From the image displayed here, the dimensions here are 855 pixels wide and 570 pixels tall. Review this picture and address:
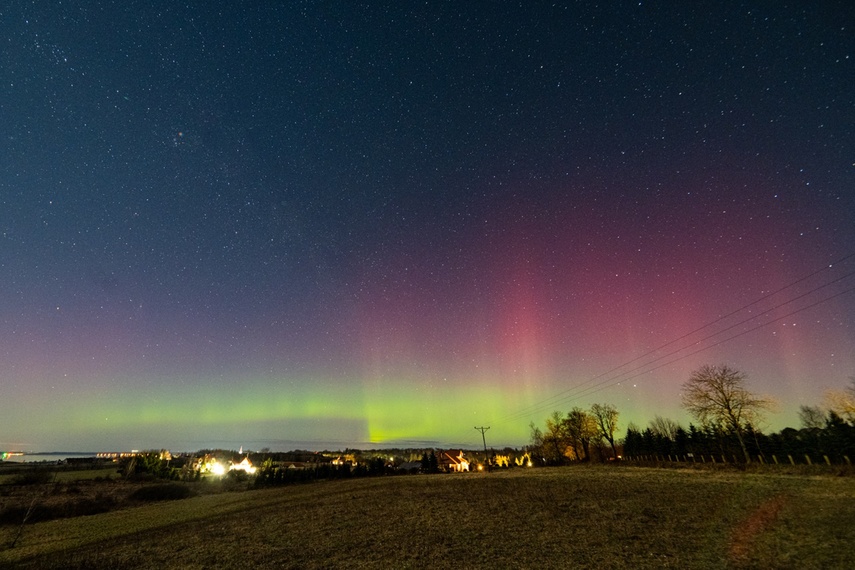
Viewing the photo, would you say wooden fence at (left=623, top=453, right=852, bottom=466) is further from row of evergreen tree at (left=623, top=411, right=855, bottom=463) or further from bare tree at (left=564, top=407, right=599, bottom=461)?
bare tree at (left=564, top=407, right=599, bottom=461)

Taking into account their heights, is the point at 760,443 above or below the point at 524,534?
above

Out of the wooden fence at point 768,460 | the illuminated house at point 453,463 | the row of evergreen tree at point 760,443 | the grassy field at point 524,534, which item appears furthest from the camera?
the illuminated house at point 453,463

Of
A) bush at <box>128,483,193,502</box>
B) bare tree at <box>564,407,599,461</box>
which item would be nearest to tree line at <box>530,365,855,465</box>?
bare tree at <box>564,407,599,461</box>

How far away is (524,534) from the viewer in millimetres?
13094

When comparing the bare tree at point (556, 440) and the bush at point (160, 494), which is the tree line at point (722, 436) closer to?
the bare tree at point (556, 440)

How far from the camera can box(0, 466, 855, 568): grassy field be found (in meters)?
10.1

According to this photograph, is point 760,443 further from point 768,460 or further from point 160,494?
point 160,494

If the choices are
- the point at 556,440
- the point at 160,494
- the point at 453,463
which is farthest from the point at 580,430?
the point at 160,494

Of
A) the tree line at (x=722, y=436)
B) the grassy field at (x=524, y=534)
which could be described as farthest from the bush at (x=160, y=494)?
the tree line at (x=722, y=436)

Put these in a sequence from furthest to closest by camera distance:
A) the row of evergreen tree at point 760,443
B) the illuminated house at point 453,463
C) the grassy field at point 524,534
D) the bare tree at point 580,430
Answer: the illuminated house at point 453,463 → the bare tree at point 580,430 → the row of evergreen tree at point 760,443 → the grassy field at point 524,534

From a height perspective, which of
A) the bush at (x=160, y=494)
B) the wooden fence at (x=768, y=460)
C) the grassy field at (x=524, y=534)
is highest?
the wooden fence at (x=768, y=460)

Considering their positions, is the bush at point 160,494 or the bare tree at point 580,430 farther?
the bare tree at point 580,430

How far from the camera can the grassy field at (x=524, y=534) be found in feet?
33.3

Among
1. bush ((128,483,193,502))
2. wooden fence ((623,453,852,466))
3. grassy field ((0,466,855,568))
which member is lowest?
bush ((128,483,193,502))
